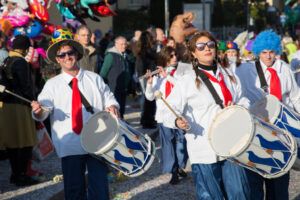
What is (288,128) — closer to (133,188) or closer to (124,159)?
(124,159)

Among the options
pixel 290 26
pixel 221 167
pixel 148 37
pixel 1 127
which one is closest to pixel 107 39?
pixel 148 37

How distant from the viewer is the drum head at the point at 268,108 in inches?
153

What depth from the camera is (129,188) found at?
599 centimetres

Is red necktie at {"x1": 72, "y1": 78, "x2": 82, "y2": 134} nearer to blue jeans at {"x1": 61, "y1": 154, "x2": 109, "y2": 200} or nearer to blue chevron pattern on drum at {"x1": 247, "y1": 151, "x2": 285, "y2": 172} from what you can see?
blue jeans at {"x1": 61, "y1": 154, "x2": 109, "y2": 200}

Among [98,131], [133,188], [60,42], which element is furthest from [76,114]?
[133,188]

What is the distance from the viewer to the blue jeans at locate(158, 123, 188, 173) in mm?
6203

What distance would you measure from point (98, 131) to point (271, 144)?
1.34 metres

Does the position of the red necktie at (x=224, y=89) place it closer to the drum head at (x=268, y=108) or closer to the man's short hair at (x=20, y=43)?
the drum head at (x=268, y=108)

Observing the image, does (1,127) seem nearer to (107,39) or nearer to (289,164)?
(289,164)

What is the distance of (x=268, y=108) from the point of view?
3969 millimetres

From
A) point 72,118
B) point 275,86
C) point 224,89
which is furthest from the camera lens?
point 275,86

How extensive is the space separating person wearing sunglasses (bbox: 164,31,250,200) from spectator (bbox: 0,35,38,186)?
104 inches

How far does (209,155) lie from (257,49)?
4.82ft

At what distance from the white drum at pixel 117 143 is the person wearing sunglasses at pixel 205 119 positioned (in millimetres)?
298
